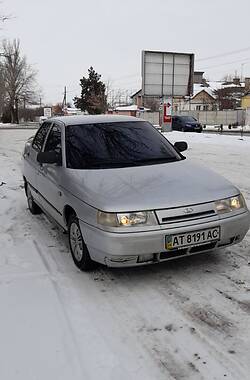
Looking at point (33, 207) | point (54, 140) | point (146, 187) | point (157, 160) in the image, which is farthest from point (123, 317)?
point (33, 207)

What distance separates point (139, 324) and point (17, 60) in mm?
65679

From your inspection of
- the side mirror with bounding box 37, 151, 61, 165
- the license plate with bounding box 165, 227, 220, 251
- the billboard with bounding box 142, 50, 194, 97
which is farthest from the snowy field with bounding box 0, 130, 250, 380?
the billboard with bounding box 142, 50, 194, 97

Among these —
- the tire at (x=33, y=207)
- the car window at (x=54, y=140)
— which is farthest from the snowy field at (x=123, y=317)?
the tire at (x=33, y=207)

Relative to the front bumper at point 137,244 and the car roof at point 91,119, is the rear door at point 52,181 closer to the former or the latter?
the car roof at point 91,119

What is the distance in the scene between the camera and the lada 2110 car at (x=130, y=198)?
12.5 ft

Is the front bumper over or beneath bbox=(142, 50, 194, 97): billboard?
beneath

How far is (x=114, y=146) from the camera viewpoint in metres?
5.10

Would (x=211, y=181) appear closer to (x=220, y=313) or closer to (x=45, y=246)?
(x=220, y=313)

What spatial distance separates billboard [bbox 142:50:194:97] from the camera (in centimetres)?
2891

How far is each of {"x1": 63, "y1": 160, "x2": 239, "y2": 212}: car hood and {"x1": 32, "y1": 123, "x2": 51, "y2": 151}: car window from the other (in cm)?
160

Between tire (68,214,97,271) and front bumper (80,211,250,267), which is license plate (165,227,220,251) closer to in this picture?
front bumper (80,211,250,267)

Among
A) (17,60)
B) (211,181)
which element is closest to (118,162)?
(211,181)

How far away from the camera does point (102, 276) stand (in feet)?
14.0

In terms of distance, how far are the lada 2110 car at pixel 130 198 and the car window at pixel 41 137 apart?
644 mm
